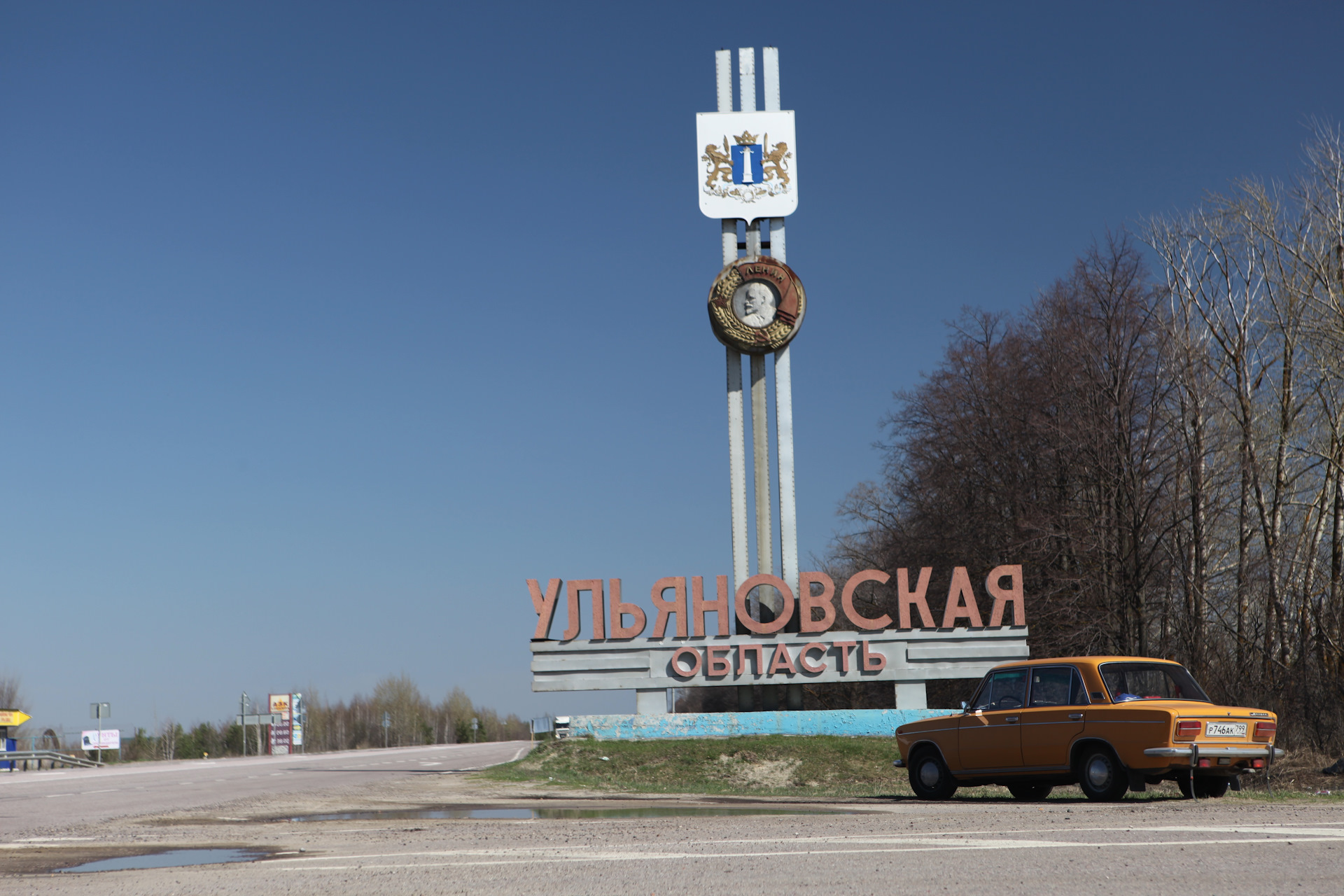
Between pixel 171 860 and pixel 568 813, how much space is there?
587 centimetres

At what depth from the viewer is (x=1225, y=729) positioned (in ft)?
46.3

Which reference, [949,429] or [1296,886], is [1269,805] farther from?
[949,429]

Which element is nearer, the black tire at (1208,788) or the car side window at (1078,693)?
the car side window at (1078,693)

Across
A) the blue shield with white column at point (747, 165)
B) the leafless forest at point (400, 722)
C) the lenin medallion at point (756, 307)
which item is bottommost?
the leafless forest at point (400, 722)

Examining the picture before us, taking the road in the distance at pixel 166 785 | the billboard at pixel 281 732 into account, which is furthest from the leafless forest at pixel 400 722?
the road in the distance at pixel 166 785

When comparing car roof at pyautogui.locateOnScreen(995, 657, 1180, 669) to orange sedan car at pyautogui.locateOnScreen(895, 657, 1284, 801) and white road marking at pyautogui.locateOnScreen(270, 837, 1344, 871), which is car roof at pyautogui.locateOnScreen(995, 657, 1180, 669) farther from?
white road marking at pyautogui.locateOnScreen(270, 837, 1344, 871)

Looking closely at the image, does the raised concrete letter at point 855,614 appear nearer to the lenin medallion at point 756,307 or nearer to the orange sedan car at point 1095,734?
the lenin medallion at point 756,307

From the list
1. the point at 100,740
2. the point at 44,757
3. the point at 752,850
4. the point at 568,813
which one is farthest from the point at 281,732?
the point at 752,850

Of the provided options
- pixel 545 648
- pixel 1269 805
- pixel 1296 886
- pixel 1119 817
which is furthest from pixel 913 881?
pixel 545 648

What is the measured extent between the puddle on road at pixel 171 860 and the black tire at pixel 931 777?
9041mm

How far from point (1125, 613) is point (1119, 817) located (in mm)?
24761

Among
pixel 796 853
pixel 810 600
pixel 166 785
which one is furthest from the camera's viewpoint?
pixel 810 600

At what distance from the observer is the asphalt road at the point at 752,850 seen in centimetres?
783

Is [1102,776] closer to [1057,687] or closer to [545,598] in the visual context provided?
[1057,687]
